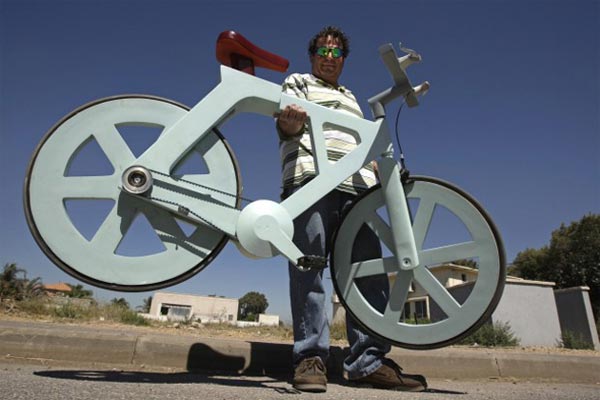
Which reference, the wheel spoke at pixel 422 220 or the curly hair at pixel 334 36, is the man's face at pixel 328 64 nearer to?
the curly hair at pixel 334 36

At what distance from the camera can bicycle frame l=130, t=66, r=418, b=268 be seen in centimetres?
Answer: 168

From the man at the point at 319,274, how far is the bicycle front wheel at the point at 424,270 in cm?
10

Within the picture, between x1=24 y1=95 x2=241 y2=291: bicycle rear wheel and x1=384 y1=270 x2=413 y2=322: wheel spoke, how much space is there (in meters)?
0.90

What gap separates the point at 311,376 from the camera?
182cm

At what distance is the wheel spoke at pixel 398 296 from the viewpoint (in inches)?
77.5

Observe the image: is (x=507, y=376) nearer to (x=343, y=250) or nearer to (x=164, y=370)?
(x=343, y=250)

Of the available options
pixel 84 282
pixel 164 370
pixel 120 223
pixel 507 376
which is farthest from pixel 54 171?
pixel 507 376

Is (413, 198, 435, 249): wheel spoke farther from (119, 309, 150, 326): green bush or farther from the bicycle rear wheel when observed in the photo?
(119, 309, 150, 326): green bush

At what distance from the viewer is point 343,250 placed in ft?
6.93

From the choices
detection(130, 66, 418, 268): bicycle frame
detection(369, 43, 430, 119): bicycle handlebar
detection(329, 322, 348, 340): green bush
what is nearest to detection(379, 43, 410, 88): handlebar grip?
detection(369, 43, 430, 119): bicycle handlebar

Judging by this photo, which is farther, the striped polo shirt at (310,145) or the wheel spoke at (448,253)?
the striped polo shirt at (310,145)

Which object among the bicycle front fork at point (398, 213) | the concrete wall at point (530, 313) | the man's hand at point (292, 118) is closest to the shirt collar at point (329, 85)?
the man's hand at point (292, 118)

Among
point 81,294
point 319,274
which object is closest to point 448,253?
point 319,274

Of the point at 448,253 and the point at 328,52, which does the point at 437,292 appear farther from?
the point at 328,52
